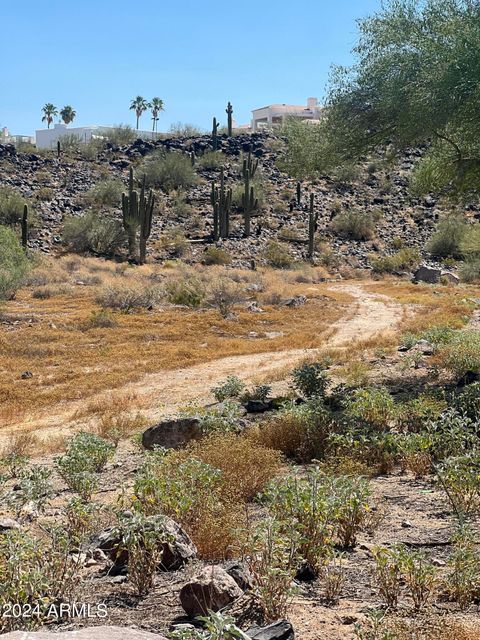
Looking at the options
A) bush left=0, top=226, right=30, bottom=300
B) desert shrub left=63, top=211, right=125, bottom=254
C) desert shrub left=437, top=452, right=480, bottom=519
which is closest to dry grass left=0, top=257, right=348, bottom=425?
bush left=0, top=226, right=30, bottom=300

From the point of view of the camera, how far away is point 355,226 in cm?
5725

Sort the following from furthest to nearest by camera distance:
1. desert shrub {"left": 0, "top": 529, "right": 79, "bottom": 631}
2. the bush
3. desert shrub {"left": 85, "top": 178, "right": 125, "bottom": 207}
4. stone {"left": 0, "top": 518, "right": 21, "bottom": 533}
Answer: desert shrub {"left": 85, "top": 178, "right": 125, "bottom": 207}
the bush
stone {"left": 0, "top": 518, "right": 21, "bottom": 533}
desert shrub {"left": 0, "top": 529, "right": 79, "bottom": 631}

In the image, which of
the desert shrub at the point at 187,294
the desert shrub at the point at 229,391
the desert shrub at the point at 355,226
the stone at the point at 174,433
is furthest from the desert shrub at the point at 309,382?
the desert shrub at the point at 355,226

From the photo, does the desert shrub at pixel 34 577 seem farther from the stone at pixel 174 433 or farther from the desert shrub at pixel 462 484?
the stone at pixel 174 433

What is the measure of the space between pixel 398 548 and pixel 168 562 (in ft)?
5.22

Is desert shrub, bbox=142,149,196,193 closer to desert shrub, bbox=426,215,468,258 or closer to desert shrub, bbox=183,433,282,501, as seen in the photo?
desert shrub, bbox=426,215,468,258

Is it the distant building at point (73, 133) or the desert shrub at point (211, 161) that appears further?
the distant building at point (73, 133)

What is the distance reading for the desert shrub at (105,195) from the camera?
193 feet

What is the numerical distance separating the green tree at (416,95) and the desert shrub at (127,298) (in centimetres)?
1520

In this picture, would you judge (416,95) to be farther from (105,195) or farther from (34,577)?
(105,195)

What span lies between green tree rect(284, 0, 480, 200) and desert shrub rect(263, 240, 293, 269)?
35003 millimetres

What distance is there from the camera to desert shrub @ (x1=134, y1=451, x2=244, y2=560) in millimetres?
4863

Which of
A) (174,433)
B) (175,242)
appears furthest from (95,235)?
(174,433)

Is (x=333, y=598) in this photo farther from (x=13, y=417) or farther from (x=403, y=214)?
(x=403, y=214)
